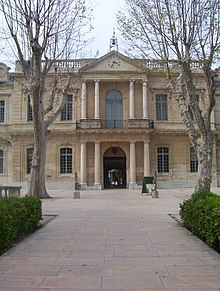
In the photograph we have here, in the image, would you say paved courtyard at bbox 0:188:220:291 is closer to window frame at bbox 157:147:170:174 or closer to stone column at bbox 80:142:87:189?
stone column at bbox 80:142:87:189

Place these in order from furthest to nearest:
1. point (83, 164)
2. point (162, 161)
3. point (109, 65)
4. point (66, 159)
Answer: point (162, 161) < point (66, 159) < point (109, 65) < point (83, 164)

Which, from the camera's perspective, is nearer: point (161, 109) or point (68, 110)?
point (68, 110)

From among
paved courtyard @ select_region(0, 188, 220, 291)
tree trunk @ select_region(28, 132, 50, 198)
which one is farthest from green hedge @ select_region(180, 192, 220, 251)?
tree trunk @ select_region(28, 132, 50, 198)

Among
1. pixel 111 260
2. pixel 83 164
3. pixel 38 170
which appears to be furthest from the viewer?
pixel 83 164

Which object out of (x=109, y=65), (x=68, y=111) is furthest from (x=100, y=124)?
(x=109, y=65)

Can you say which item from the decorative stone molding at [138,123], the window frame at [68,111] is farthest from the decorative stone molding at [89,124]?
the decorative stone molding at [138,123]

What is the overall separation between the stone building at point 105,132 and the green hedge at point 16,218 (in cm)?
2362

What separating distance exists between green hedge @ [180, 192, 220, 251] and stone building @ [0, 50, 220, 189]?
925 inches

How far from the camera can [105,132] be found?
1323 inches

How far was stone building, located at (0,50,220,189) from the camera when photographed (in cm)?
3388

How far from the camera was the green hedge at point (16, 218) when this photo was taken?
7.14m

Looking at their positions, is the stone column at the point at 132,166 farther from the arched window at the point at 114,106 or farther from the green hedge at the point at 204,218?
the green hedge at the point at 204,218

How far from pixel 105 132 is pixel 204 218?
25688mm

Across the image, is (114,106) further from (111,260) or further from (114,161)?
(111,260)
